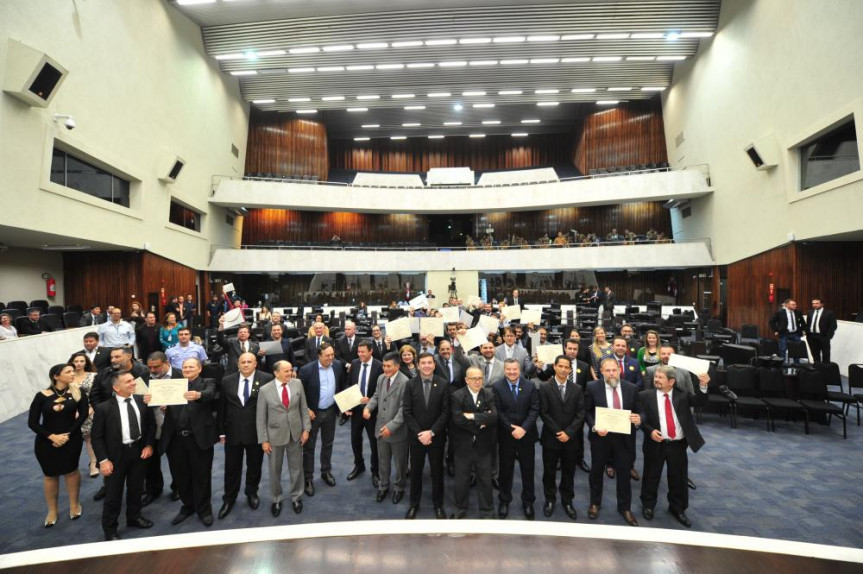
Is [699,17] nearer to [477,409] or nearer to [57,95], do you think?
[477,409]

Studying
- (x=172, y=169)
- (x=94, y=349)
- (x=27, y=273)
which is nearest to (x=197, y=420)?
(x=94, y=349)

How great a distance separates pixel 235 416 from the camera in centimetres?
415

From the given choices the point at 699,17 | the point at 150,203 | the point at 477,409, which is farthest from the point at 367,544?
the point at 699,17

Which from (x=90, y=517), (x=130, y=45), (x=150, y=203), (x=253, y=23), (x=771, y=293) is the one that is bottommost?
(x=90, y=517)

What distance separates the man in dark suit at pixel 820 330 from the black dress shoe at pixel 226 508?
1165 cm

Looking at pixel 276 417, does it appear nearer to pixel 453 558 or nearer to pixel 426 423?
pixel 426 423

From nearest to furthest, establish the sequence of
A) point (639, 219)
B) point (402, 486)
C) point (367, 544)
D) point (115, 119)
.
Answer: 1. point (367, 544)
2. point (402, 486)
3. point (115, 119)
4. point (639, 219)

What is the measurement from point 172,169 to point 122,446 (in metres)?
14.8

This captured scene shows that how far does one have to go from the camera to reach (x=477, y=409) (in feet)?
13.2

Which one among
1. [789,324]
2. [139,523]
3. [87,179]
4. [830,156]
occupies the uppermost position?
[830,156]

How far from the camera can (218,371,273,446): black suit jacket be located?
4.15 meters

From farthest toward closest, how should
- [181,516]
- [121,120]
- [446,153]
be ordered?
[446,153] < [121,120] < [181,516]

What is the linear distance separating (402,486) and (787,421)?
678cm

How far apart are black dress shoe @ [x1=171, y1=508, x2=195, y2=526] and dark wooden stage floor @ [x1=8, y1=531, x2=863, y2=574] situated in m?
2.56
